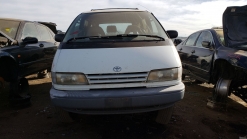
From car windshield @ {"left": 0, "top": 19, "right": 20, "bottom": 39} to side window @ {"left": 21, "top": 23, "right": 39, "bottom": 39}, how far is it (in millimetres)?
191

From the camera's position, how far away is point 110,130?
3.18 meters

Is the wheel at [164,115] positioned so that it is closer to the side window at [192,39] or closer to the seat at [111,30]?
the seat at [111,30]

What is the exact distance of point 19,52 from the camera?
4.41m

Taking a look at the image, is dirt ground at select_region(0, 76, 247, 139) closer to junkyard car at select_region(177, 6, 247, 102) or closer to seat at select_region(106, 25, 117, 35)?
junkyard car at select_region(177, 6, 247, 102)

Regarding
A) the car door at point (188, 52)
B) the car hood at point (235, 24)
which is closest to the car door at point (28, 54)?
the car door at point (188, 52)

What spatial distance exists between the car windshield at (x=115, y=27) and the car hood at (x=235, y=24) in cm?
158

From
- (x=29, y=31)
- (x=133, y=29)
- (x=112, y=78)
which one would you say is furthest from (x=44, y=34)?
(x=112, y=78)

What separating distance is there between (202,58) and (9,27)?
441 cm

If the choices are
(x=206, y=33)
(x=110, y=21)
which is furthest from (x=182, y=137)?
(x=206, y=33)

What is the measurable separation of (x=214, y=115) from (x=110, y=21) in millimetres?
2573

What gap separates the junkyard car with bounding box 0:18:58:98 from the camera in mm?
4131

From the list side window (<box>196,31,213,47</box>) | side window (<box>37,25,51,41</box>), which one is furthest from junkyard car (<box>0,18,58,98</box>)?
side window (<box>196,31,213,47</box>)

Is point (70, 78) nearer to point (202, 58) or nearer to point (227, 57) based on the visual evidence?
point (227, 57)

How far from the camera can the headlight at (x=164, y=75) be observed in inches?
106
